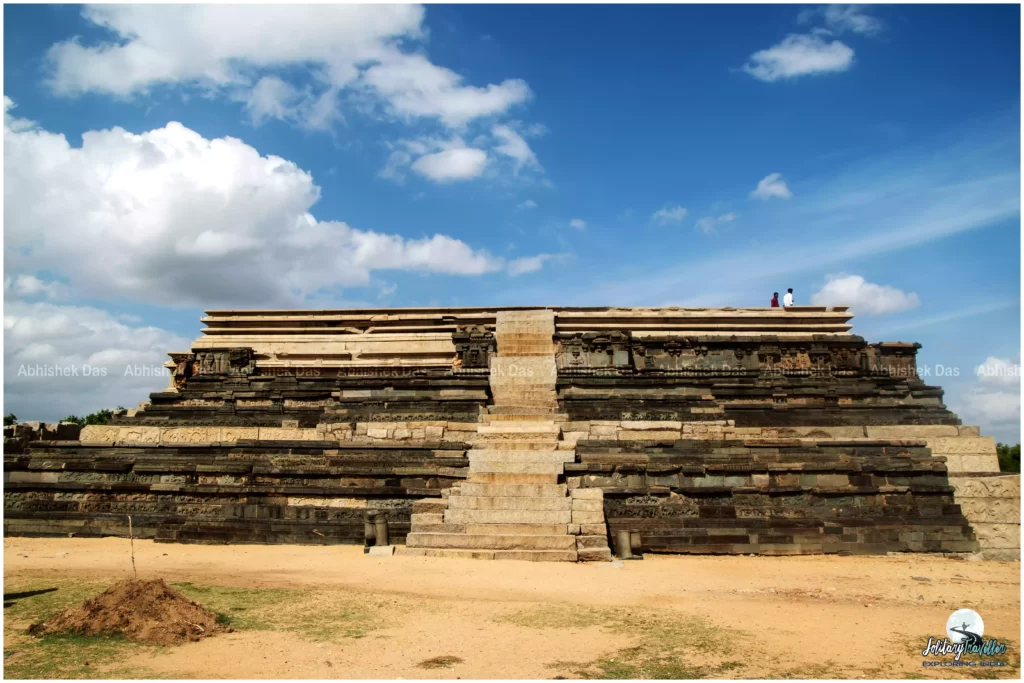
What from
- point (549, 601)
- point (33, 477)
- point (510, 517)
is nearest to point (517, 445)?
point (510, 517)

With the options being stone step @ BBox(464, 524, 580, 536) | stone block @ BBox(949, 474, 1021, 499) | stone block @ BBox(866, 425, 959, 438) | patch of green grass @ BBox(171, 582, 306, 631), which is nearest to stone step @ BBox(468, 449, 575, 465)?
stone step @ BBox(464, 524, 580, 536)

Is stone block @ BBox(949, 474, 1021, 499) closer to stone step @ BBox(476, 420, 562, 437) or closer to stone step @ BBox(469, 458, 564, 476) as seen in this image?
stone step @ BBox(469, 458, 564, 476)

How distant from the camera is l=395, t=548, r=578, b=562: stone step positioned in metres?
9.28

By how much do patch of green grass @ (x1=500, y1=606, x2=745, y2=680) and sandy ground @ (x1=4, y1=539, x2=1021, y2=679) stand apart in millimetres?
96

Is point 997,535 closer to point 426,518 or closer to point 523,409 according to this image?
point 523,409

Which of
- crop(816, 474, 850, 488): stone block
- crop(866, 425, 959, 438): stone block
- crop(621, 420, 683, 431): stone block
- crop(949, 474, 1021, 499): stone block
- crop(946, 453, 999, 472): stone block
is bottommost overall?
crop(949, 474, 1021, 499): stone block

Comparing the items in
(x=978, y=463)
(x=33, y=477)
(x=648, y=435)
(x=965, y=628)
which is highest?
(x=648, y=435)

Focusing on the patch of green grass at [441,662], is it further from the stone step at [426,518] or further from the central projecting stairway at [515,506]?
the stone step at [426,518]

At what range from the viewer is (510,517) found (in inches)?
401

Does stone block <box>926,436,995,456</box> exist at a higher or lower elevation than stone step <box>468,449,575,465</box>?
lower

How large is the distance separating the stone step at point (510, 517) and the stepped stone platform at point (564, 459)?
0.08 ft

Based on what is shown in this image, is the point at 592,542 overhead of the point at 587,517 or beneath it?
beneath

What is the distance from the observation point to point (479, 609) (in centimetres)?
686

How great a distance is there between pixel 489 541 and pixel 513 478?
1557 mm
